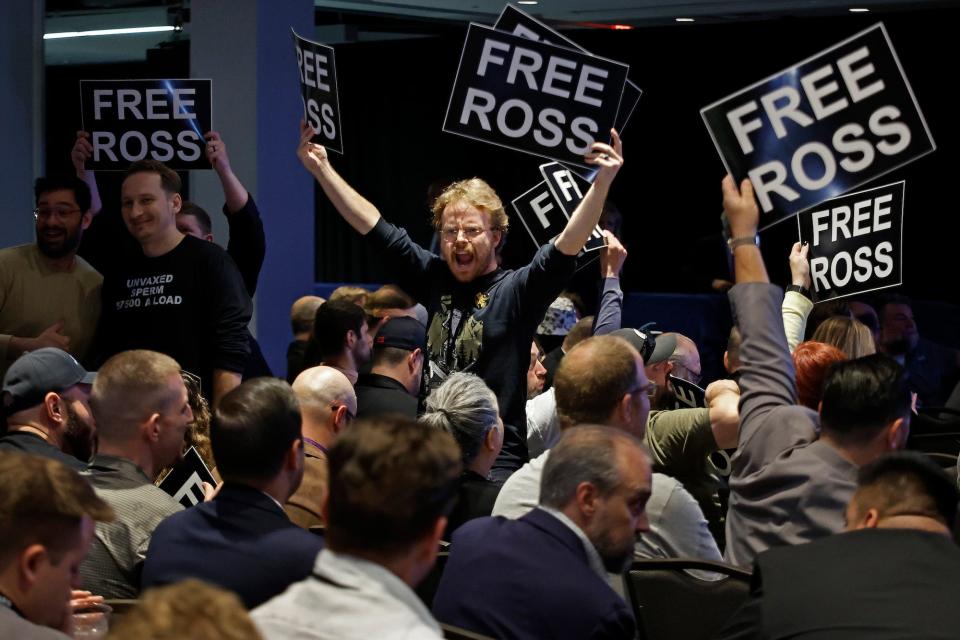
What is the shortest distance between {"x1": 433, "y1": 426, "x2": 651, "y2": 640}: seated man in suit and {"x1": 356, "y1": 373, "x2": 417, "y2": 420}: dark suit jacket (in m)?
2.07

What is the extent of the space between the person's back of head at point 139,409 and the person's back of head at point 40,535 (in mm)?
1263

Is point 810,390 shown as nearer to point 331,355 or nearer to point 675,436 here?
point 675,436

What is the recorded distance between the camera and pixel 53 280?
566 cm

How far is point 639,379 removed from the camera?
3.62 meters

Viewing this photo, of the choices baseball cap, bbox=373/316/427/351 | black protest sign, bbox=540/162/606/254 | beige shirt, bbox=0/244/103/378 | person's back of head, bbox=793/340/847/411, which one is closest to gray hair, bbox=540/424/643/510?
person's back of head, bbox=793/340/847/411

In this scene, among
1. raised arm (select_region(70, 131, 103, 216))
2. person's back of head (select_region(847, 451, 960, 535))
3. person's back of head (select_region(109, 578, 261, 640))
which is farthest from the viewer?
raised arm (select_region(70, 131, 103, 216))

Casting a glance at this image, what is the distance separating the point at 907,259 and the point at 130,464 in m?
8.47

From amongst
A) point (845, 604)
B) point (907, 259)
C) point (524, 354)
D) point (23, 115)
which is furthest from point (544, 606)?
point (907, 259)

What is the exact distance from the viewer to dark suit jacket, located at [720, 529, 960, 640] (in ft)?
8.09

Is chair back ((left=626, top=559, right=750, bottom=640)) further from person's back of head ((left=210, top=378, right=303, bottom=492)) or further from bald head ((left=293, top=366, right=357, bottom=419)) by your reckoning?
bald head ((left=293, top=366, right=357, bottom=419))

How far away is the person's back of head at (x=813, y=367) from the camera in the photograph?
4.08m

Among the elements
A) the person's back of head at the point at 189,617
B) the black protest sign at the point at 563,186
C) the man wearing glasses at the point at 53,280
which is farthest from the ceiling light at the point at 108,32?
the person's back of head at the point at 189,617

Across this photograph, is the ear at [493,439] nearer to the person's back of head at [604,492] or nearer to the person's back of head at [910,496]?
the person's back of head at [604,492]

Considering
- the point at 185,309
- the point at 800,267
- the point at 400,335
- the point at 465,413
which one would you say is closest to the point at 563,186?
the point at 800,267
